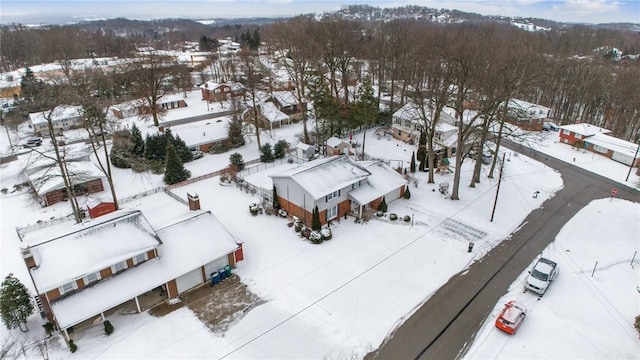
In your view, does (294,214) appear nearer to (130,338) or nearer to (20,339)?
(130,338)

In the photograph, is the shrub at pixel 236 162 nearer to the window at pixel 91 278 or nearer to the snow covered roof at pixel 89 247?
the snow covered roof at pixel 89 247

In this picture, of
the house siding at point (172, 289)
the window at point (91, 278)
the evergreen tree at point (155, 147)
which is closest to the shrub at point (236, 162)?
the evergreen tree at point (155, 147)

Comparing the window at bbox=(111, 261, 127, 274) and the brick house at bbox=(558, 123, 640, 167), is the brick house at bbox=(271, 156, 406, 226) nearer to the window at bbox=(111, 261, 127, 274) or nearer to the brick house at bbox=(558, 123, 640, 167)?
the window at bbox=(111, 261, 127, 274)

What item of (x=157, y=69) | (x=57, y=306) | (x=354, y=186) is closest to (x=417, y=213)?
(x=354, y=186)

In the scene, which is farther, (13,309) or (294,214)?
(294,214)

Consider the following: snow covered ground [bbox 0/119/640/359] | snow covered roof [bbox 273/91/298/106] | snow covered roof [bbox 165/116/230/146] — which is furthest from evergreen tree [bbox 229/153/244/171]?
snow covered roof [bbox 273/91/298/106]

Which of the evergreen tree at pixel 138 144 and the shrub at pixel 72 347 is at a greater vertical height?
the evergreen tree at pixel 138 144

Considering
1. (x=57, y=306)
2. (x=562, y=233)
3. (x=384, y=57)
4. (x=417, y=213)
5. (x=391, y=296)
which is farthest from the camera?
(x=384, y=57)
